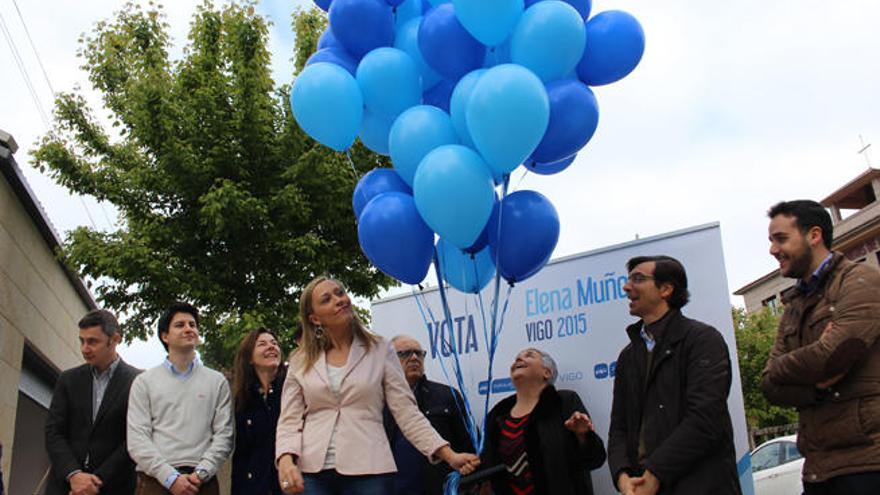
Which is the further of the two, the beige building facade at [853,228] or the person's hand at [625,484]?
the beige building facade at [853,228]

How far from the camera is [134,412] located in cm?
407

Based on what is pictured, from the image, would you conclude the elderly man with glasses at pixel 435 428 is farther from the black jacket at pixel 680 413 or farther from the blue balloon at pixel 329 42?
the blue balloon at pixel 329 42

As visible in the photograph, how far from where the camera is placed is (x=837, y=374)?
2.82 meters

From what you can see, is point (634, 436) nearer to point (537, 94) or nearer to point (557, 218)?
point (557, 218)

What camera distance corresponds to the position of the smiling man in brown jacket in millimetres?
2770

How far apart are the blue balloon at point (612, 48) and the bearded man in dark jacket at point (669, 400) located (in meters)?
1.27

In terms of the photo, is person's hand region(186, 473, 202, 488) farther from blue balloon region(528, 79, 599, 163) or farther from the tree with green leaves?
the tree with green leaves

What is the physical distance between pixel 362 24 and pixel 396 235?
1.29 metres

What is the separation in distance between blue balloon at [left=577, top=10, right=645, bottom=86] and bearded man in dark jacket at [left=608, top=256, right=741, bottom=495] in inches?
50.2

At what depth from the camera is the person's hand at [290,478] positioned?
125 inches

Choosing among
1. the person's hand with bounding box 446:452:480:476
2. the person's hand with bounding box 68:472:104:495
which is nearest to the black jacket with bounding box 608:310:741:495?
the person's hand with bounding box 446:452:480:476

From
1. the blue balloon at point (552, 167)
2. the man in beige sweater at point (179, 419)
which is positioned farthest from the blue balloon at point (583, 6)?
the man in beige sweater at point (179, 419)

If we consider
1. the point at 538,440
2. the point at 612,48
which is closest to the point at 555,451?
the point at 538,440

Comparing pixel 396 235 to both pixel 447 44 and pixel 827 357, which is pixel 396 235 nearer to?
pixel 447 44
